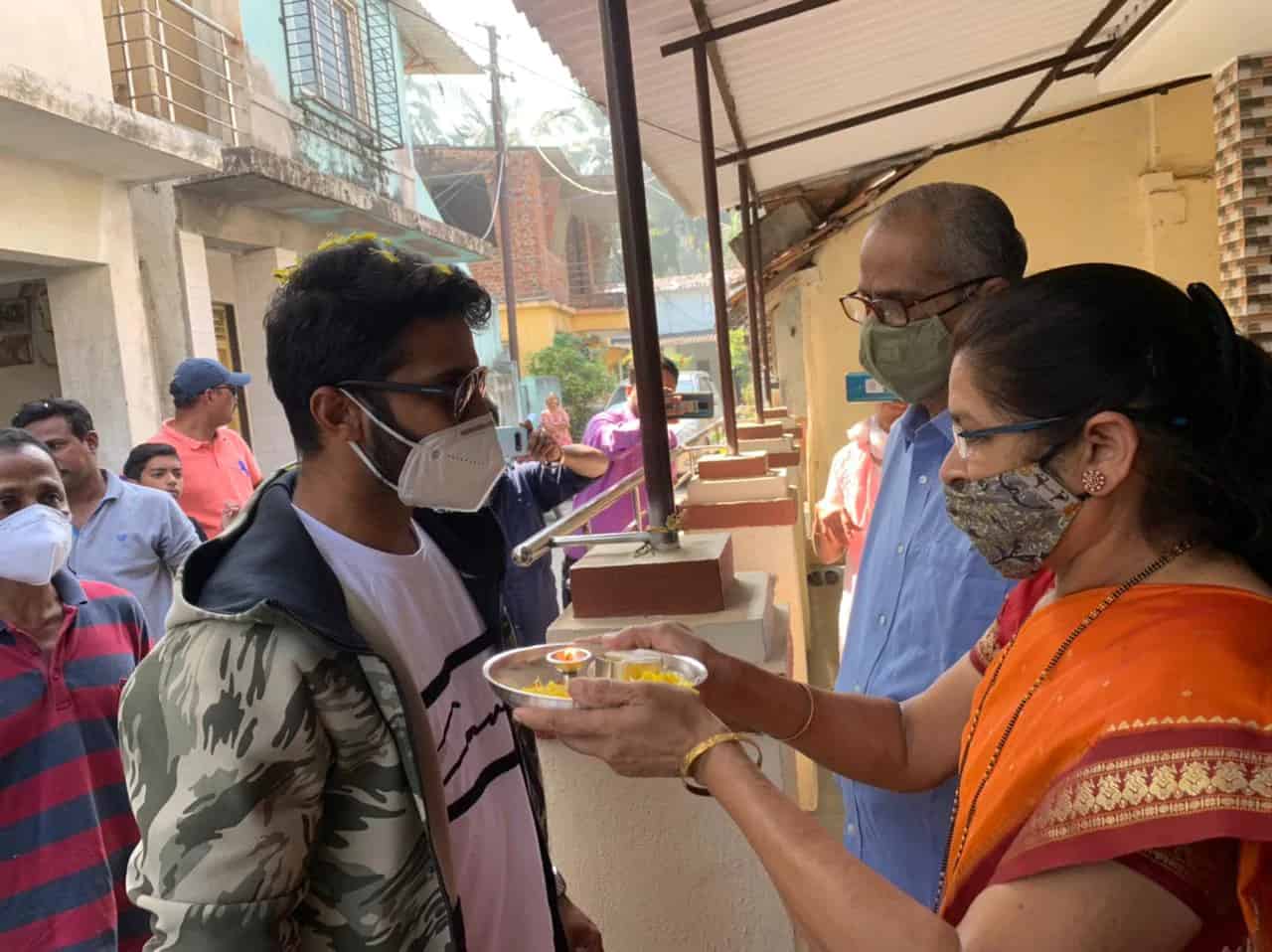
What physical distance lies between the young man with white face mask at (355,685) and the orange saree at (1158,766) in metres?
0.78

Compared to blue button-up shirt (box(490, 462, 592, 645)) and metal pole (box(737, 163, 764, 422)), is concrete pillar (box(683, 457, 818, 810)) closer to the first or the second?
blue button-up shirt (box(490, 462, 592, 645))

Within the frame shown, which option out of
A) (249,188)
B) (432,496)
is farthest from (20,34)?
(432,496)

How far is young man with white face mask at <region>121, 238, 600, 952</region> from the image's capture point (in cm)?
115

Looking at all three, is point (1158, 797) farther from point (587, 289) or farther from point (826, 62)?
point (587, 289)

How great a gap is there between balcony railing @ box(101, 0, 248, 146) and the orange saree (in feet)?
28.1

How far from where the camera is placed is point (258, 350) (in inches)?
384

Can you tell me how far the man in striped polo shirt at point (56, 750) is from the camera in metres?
2.10

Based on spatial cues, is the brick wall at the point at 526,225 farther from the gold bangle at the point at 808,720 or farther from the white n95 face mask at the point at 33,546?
the gold bangle at the point at 808,720

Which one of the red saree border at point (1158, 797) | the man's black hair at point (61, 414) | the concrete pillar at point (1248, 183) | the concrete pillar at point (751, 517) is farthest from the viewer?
the concrete pillar at point (1248, 183)

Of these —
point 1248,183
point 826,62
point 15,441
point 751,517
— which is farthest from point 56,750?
point 1248,183

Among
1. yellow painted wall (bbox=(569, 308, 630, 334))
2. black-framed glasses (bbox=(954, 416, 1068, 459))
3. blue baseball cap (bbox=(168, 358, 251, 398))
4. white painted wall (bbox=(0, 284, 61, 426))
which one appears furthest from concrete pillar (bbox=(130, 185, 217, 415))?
yellow painted wall (bbox=(569, 308, 630, 334))

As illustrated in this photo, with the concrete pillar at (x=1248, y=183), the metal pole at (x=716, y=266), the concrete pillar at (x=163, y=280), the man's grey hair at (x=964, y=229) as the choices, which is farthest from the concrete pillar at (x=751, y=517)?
the concrete pillar at (x=163, y=280)

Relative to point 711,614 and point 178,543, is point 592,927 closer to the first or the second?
Answer: point 711,614

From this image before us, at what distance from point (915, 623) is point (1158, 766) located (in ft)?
3.17
